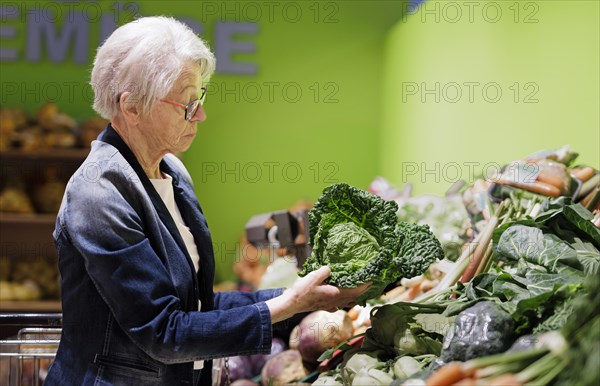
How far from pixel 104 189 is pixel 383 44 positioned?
5.01 m

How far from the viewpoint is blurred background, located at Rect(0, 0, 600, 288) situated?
544cm

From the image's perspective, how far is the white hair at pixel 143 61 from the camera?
193 cm

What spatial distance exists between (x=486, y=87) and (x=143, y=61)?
2.79 metres

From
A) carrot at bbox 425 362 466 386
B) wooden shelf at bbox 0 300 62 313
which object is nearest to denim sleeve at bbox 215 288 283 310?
carrot at bbox 425 362 466 386

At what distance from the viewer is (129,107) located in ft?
6.50

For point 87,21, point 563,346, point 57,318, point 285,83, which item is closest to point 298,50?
point 285,83

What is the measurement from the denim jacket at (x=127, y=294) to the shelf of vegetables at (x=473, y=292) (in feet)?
1.04

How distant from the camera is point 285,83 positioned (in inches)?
256

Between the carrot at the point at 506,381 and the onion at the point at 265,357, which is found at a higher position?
the carrot at the point at 506,381

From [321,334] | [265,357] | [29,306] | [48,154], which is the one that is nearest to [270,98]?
A: [48,154]

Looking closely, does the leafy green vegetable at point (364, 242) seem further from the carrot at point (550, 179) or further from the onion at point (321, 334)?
the carrot at point (550, 179)

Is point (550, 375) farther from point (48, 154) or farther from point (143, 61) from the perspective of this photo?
point (48, 154)

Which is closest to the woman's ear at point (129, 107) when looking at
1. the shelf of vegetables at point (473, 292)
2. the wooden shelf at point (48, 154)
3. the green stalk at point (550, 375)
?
the shelf of vegetables at point (473, 292)

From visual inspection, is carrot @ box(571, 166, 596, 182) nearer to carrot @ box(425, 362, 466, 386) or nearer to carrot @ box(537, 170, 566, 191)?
carrot @ box(537, 170, 566, 191)
